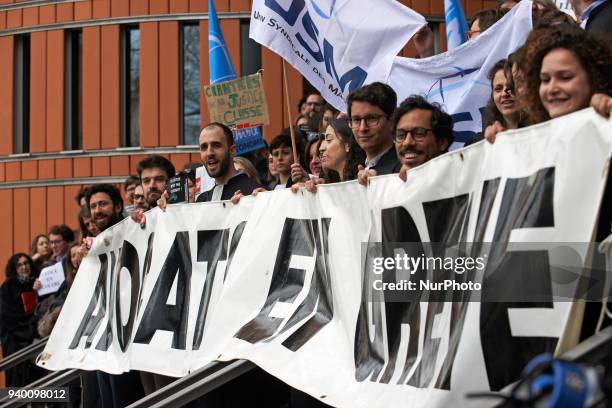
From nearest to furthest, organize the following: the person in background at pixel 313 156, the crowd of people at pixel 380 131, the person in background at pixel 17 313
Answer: the crowd of people at pixel 380 131, the person in background at pixel 313 156, the person in background at pixel 17 313

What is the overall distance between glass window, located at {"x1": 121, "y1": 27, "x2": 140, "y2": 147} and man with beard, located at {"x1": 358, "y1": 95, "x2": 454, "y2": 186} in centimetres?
1655

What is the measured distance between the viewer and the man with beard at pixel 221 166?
722 cm

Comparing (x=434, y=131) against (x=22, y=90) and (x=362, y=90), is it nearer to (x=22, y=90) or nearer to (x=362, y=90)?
(x=362, y=90)

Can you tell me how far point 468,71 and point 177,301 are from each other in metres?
2.41

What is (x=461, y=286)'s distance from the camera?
13.1ft

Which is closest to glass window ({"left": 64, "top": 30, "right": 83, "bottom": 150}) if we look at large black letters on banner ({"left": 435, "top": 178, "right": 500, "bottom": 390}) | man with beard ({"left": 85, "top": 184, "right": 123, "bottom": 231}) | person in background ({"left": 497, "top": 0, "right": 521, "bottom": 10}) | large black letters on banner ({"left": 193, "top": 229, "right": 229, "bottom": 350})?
man with beard ({"left": 85, "top": 184, "right": 123, "bottom": 231})

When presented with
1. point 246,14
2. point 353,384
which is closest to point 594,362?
point 353,384

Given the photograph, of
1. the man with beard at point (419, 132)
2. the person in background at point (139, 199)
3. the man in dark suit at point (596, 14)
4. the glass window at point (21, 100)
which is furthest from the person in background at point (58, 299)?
the glass window at point (21, 100)

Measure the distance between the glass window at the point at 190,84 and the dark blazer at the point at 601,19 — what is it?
1614cm

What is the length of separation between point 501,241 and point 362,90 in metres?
2.28

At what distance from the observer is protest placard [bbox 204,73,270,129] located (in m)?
9.66

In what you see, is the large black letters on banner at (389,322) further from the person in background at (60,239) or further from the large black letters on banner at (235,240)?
the person in background at (60,239)

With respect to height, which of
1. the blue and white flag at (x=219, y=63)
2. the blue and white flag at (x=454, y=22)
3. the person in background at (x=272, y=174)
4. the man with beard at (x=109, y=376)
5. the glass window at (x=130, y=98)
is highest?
the glass window at (x=130, y=98)

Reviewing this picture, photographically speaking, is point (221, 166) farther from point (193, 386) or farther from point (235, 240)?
point (193, 386)
